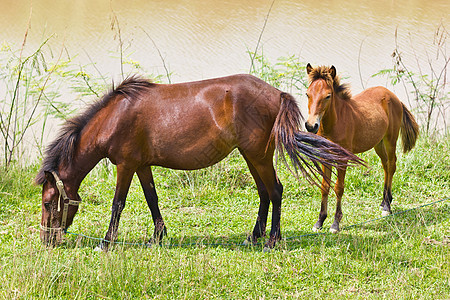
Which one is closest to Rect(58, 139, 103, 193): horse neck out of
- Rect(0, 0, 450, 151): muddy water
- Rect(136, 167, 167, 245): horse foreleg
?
Rect(136, 167, 167, 245): horse foreleg

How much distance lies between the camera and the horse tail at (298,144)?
4895 millimetres

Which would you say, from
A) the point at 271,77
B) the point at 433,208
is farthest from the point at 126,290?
the point at 271,77

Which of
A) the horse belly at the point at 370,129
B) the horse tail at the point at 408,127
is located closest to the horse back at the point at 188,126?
the horse belly at the point at 370,129

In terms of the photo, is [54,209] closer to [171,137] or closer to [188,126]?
[171,137]

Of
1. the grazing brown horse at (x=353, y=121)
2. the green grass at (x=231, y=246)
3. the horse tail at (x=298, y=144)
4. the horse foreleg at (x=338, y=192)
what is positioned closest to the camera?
the green grass at (x=231, y=246)

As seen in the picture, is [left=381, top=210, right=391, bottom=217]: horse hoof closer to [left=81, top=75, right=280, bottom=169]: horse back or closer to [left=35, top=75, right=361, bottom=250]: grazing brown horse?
[left=35, top=75, right=361, bottom=250]: grazing brown horse

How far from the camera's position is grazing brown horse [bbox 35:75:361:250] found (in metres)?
5.00

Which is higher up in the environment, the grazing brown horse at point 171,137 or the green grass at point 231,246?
the grazing brown horse at point 171,137

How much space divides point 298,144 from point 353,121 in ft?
3.57

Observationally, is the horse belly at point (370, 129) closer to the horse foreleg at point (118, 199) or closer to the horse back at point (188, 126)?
the horse back at point (188, 126)

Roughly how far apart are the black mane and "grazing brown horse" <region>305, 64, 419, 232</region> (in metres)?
1.72

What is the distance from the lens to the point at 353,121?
226 inches

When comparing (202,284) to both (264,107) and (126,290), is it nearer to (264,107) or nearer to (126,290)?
(126,290)

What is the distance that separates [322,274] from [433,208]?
2492 mm
